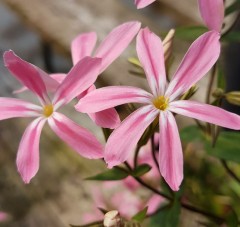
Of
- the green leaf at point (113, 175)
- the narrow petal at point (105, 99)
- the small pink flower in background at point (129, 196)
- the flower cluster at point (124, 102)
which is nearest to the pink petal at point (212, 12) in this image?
the flower cluster at point (124, 102)

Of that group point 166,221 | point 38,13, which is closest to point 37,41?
point 38,13

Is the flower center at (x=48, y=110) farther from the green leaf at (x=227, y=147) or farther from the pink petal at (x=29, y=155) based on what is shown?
the green leaf at (x=227, y=147)

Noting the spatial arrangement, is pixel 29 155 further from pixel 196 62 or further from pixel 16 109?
pixel 196 62

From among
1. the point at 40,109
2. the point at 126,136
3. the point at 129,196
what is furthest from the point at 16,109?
the point at 129,196

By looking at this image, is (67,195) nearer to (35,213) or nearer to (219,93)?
(35,213)

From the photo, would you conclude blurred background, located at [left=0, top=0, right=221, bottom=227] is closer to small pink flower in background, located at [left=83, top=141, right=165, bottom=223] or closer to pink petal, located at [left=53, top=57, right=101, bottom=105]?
small pink flower in background, located at [left=83, top=141, right=165, bottom=223]

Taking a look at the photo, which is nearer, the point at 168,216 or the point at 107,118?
the point at 107,118
